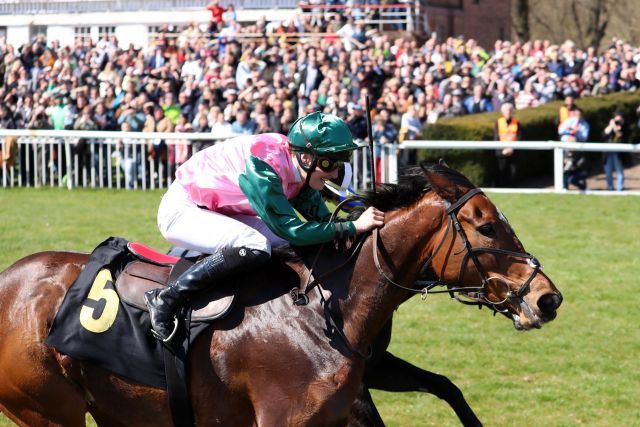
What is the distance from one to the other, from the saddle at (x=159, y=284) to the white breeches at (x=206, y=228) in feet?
0.48

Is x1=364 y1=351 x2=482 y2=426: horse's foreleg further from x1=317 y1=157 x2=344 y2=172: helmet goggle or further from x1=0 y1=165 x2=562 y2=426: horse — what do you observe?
x1=317 y1=157 x2=344 y2=172: helmet goggle

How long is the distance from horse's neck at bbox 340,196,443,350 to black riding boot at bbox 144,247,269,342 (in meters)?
0.47

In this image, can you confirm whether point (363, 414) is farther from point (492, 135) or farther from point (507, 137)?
point (492, 135)

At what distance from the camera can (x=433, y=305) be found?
10.0 meters

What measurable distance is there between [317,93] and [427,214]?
13.8 metres

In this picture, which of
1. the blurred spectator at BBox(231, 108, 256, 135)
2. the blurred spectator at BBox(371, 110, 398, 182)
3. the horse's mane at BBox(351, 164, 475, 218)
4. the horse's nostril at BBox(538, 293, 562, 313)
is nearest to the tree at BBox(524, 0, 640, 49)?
the blurred spectator at BBox(371, 110, 398, 182)

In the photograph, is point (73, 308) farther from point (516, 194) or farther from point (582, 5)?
point (582, 5)

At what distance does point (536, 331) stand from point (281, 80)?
432 inches

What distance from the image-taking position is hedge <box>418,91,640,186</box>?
16531 mm

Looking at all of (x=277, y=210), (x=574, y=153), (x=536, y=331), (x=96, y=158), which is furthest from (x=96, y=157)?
(x=277, y=210)

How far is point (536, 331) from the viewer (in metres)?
9.12

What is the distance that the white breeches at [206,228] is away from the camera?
4.87m

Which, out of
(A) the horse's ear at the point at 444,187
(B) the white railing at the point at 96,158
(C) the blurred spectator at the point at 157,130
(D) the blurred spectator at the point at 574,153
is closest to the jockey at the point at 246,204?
(A) the horse's ear at the point at 444,187

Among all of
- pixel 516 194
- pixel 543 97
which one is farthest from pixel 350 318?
pixel 543 97
